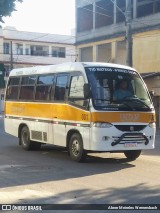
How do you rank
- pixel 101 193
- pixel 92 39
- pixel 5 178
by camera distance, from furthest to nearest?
pixel 92 39, pixel 5 178, pixel 101 193

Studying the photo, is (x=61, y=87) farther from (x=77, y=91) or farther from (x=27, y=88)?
(x=27, y=88)

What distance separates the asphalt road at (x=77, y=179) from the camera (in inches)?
321

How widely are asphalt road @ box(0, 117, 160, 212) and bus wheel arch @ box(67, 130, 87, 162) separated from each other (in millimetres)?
221

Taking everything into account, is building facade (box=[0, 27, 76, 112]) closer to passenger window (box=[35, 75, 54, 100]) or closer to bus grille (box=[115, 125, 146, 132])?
passenger window (box=[35, 75, 54, 100])

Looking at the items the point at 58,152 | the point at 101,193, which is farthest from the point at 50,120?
the point at 101,193

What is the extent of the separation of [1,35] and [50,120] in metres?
48.6

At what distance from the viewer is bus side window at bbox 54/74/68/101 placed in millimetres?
13394

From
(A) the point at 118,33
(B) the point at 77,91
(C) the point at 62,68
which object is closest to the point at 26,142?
(C) the point at 62,68

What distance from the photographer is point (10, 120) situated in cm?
1698

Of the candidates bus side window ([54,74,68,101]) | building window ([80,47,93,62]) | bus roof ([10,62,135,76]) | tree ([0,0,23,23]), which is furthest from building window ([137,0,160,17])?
bus side window ([54,74,68,101])

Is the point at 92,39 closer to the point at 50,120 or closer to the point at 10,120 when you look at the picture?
the point at 10,120

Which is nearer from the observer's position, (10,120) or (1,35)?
(10,120)

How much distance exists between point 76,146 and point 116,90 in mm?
1893

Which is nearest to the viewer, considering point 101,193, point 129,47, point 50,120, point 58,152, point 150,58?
point 101,193
